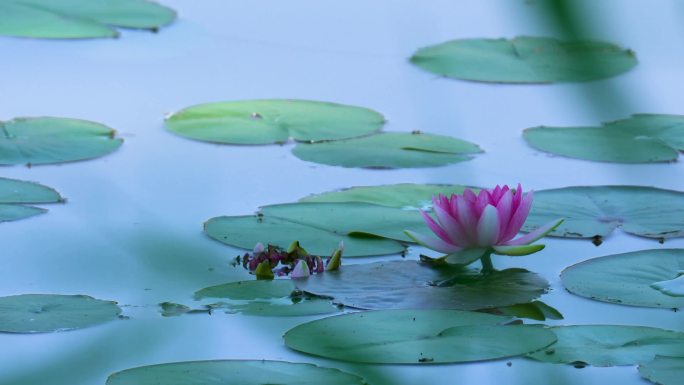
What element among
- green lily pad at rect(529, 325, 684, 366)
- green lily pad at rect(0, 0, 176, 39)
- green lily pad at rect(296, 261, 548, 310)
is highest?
green lily pad at rect(0, 0, 176, 39)

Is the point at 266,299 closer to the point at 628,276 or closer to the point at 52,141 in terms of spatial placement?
the point at 628,276

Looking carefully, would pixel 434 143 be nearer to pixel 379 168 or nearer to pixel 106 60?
pixel 379 168

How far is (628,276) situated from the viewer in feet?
5.52

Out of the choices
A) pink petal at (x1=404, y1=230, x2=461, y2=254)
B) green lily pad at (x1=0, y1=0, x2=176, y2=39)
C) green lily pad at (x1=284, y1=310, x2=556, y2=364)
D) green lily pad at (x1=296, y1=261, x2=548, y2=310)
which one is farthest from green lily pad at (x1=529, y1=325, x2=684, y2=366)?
green lily pad at (x1=0, y1=0, x2=176, y2=39)

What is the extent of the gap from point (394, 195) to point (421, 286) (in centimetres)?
48

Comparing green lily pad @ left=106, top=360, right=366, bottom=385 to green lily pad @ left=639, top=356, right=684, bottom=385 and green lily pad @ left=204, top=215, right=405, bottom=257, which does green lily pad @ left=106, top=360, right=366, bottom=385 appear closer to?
green lily pad @ left=639, top=356, right=684, bottom=385

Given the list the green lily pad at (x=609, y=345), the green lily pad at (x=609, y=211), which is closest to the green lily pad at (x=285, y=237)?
the green lily pad at (x=609, y=211)

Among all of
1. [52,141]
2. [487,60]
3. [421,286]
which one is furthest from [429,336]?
[487,60]

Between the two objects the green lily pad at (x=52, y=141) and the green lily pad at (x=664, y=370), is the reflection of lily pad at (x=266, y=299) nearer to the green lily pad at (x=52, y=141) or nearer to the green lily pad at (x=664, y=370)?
the green lily pad at (x=664, y=370)

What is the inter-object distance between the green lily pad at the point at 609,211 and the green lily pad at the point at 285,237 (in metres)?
0.27

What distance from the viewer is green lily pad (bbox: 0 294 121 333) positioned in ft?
4.81

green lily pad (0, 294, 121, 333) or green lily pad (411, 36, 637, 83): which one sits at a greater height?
green lily pad (411, 36, 637, 83)

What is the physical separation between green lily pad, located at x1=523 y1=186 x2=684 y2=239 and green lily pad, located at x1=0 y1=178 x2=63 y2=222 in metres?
0.85

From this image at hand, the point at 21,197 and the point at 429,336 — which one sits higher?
the point at 21,197
